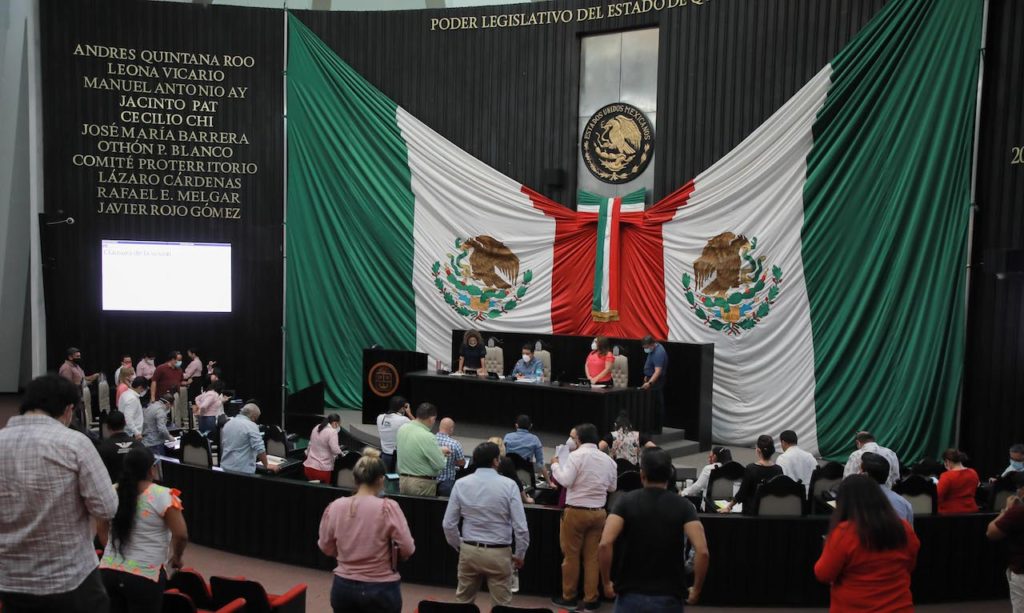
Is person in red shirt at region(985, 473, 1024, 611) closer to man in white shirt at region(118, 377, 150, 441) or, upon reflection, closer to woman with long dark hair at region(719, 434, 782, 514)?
woman with long dark hair at region(719, 434, 782, 514)

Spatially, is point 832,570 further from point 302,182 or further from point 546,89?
point 302,182

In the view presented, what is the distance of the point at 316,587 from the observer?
7340 millimetres

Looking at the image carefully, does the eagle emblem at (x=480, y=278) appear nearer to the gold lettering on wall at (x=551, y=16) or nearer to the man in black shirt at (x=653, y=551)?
the gold lettering on wall at (x=551, y=16)

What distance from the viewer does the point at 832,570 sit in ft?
12.7

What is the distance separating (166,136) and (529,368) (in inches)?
307

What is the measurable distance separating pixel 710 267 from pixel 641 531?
10.1 metres

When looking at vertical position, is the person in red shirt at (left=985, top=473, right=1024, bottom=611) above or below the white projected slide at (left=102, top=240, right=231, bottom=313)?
below

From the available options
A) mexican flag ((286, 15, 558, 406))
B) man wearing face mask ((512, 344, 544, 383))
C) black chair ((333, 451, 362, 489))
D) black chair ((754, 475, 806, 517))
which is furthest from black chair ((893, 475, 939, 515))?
mexican flag ((286, 15, 558, 406))

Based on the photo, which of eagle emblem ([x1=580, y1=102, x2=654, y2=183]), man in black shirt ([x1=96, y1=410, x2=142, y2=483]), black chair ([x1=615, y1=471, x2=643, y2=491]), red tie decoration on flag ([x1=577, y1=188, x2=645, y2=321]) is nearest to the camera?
man in black shirt ([x1=96, y1=410, x2=142, y2=483])

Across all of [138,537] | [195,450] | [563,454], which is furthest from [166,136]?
[138,537]

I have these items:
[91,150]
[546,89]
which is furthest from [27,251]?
[546,89]

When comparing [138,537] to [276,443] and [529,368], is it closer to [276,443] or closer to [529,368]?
[276,443]

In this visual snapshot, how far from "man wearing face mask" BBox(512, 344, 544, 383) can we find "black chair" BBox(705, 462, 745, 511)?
5244 mm

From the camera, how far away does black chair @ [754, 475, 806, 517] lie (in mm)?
7191
